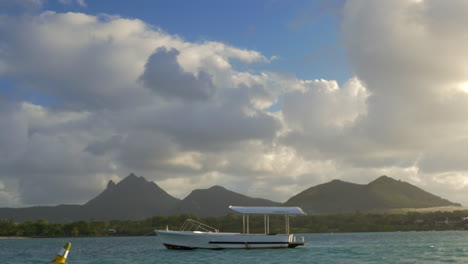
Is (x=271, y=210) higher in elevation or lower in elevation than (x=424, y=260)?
higher

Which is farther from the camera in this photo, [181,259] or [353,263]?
[181,259]

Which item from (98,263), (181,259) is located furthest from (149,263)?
(98,263)

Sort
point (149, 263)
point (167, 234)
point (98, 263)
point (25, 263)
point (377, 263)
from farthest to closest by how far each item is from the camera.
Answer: point (167, 234)
point (25, 263)
point (98, 263)
point (149, 263)
point (377, 263)

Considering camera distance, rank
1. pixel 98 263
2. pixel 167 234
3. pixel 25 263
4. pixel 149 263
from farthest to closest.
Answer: pixel 167 234
pixel 25 263
pixel 98 263
pixel 149 263

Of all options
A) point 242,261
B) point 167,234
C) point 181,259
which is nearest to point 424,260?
point 242,261

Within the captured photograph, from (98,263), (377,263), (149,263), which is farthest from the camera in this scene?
(98,263)

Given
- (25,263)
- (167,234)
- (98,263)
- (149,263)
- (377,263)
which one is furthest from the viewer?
(167,234)

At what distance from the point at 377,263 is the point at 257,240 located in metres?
22.6

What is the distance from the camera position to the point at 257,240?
8100 centimetres

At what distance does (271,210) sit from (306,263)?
19.8 m

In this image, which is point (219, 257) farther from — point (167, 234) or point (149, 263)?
point (167, 234)

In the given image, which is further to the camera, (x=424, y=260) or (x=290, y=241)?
(x=290, y=241)

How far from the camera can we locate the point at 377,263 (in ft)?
207

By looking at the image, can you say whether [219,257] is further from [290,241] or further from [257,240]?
[290,241]
